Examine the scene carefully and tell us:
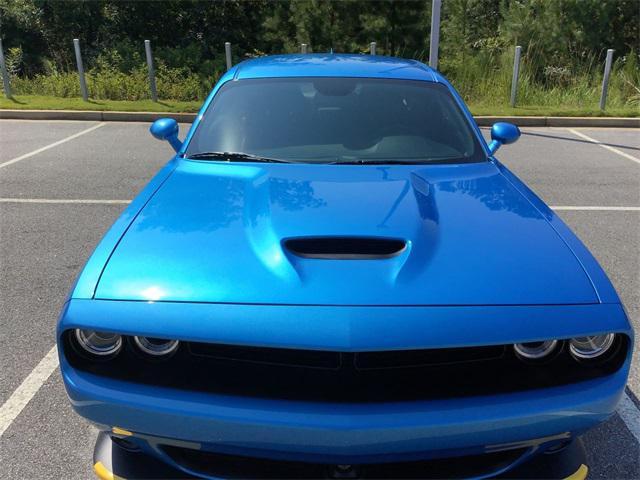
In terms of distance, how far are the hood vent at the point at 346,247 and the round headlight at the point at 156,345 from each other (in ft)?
1.55

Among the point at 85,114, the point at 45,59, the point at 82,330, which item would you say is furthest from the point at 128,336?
the point at 45,59

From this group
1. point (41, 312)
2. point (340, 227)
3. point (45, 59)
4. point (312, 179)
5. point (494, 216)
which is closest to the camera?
point (340, 227)

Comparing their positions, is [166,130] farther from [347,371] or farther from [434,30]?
[434,30]

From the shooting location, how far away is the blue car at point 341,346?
1.64 metres

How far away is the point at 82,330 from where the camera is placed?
1.79 m

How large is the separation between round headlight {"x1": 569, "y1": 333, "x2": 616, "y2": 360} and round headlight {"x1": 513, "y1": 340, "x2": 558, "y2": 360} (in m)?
0.06

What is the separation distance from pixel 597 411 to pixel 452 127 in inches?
71.5

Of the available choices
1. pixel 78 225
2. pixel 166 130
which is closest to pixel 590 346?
pixel 166 130

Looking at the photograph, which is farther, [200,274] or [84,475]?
[84,475]

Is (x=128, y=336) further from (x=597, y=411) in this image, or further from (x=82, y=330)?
(x=597, y=411)

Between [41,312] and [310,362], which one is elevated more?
[310,362]

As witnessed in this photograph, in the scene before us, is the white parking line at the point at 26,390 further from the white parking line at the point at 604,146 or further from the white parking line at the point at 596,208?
the white parking line at the point at 604,146

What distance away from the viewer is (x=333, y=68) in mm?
3434

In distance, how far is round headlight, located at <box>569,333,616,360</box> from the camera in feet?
5.90
